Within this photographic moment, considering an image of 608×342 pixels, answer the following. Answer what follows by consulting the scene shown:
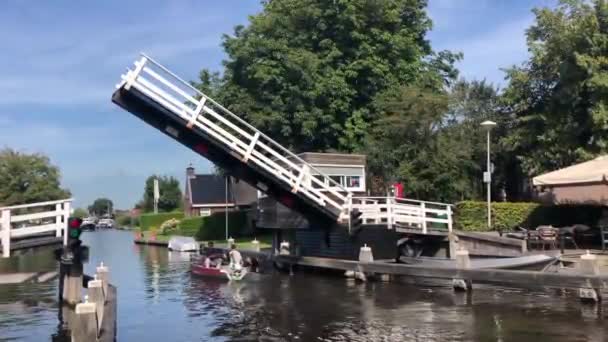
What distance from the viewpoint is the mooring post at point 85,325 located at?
351 inches

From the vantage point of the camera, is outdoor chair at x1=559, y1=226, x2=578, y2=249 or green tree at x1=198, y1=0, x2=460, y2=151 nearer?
outdoor chair at x1=559, y1=226, x2=578, y2=249

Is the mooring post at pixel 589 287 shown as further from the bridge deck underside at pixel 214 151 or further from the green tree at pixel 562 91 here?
the green tree at pixel 562 91

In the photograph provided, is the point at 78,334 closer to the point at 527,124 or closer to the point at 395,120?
the point at 395,120

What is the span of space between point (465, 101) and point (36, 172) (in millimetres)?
58754

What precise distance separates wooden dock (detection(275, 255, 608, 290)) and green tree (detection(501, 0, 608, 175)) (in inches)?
523

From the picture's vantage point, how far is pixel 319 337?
12734 mm

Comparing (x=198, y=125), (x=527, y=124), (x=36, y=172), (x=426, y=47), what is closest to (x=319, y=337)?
(x=198, y=125)

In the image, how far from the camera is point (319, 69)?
36625 millimetres

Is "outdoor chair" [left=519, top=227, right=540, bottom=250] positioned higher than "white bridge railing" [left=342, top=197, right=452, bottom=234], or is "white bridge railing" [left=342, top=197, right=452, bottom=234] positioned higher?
"white bridge railing" [left=342, top=197, right=452, bottom=234]

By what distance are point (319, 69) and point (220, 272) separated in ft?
56.3

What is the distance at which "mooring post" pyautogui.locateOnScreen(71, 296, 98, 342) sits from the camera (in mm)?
8906

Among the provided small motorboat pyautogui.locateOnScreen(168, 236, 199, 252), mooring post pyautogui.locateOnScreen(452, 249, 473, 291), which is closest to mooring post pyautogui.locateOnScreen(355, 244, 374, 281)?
mooring post pyautogui.locateOnScreen(452, 249, 473, 291)

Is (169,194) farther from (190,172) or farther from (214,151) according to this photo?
(214,151)

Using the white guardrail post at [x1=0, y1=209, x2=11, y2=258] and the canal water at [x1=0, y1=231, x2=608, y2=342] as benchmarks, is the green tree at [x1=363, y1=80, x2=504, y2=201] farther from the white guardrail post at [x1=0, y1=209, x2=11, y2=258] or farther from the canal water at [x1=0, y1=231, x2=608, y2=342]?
the white guardrail post at [x1=0, y1=209, x2=11, y2=258]
